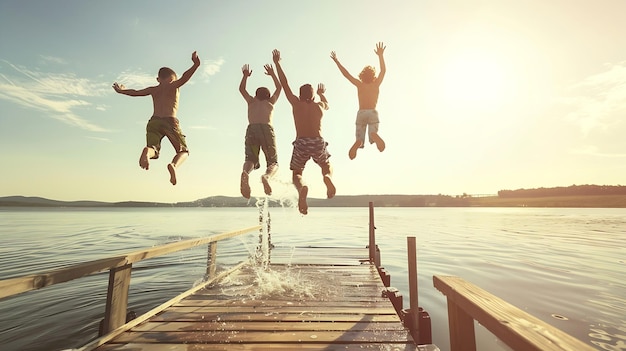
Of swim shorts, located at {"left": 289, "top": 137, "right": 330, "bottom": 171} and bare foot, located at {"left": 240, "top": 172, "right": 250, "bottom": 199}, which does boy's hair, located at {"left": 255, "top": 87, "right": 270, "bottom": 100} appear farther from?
bare foot, located at {"left": 240, "top": 172, "right": 250, "bottom": 199}

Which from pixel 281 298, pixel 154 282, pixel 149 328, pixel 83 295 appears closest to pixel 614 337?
pixel 281 298

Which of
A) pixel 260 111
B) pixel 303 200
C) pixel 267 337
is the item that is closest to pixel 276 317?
pixel 267 337

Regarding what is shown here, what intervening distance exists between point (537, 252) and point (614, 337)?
44.6ft

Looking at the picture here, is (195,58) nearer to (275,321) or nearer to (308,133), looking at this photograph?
(308,133)

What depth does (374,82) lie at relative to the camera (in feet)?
21.7

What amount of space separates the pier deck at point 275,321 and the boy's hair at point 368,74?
4513 mm

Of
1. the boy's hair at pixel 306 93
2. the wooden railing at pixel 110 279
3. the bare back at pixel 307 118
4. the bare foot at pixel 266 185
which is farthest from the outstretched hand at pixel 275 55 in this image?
the wooden railing at pixel 110 279

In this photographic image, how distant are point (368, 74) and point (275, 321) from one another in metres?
5.07

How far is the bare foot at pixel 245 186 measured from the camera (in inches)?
237

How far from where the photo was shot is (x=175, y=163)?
5621 millimetres

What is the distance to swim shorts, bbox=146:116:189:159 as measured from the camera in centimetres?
565

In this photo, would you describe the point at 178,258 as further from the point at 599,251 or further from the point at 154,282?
the point at 599,251

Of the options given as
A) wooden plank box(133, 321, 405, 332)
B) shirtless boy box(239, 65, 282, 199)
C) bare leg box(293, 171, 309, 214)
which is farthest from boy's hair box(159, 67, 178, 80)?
wooden plank box(133, 321, 405, 332)

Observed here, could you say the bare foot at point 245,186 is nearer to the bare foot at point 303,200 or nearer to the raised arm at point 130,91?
the bare foot at point 303,200
